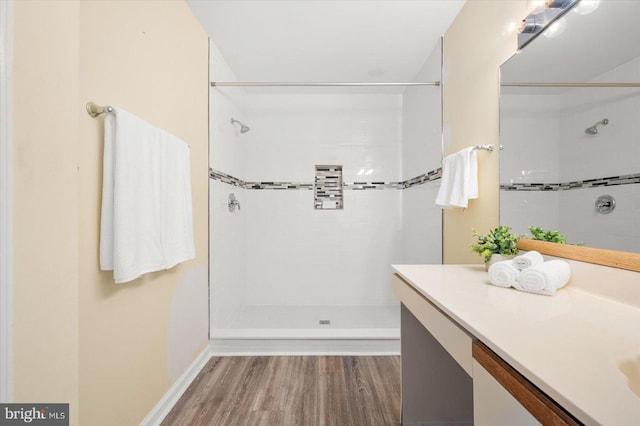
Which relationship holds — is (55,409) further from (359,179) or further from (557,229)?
(359,179)

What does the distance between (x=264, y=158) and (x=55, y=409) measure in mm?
2695

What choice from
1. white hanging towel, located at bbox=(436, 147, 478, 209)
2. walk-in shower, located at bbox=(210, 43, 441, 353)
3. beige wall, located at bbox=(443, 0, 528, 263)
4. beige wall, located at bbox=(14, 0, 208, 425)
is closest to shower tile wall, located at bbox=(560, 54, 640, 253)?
beige wall, located at bbox=(443, 0, 528, 263)

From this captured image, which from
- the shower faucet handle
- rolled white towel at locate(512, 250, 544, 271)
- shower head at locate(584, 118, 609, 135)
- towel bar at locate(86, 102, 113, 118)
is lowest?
rolled white towel at locate(512, 250, 544, 271)

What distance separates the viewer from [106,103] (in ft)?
3.71

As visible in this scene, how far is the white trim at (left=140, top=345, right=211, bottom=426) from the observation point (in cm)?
141

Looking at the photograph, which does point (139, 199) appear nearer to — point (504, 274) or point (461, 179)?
point (504, 274)

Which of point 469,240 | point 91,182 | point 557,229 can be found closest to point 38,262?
point 91,182

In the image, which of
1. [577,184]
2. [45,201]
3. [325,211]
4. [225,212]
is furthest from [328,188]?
[45,201]

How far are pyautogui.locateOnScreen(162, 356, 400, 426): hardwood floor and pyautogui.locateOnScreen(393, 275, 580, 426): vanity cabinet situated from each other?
0.20 m

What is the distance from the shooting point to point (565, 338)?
2.12ft

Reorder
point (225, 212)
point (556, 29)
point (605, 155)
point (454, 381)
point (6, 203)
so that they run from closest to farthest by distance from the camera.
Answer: point (6, 203)
point (605, 155)
point (556, 29)
point (454, 381)
point (225, 212)

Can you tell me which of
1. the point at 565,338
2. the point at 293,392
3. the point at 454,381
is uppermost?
the point at 565,338

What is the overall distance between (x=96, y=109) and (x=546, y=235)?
185 centimetres

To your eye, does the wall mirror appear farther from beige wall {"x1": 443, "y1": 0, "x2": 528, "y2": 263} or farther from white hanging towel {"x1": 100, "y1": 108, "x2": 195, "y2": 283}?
white hanging towel {"x1": 100, "y1": 108, "x2": 195, "y2": 283}
